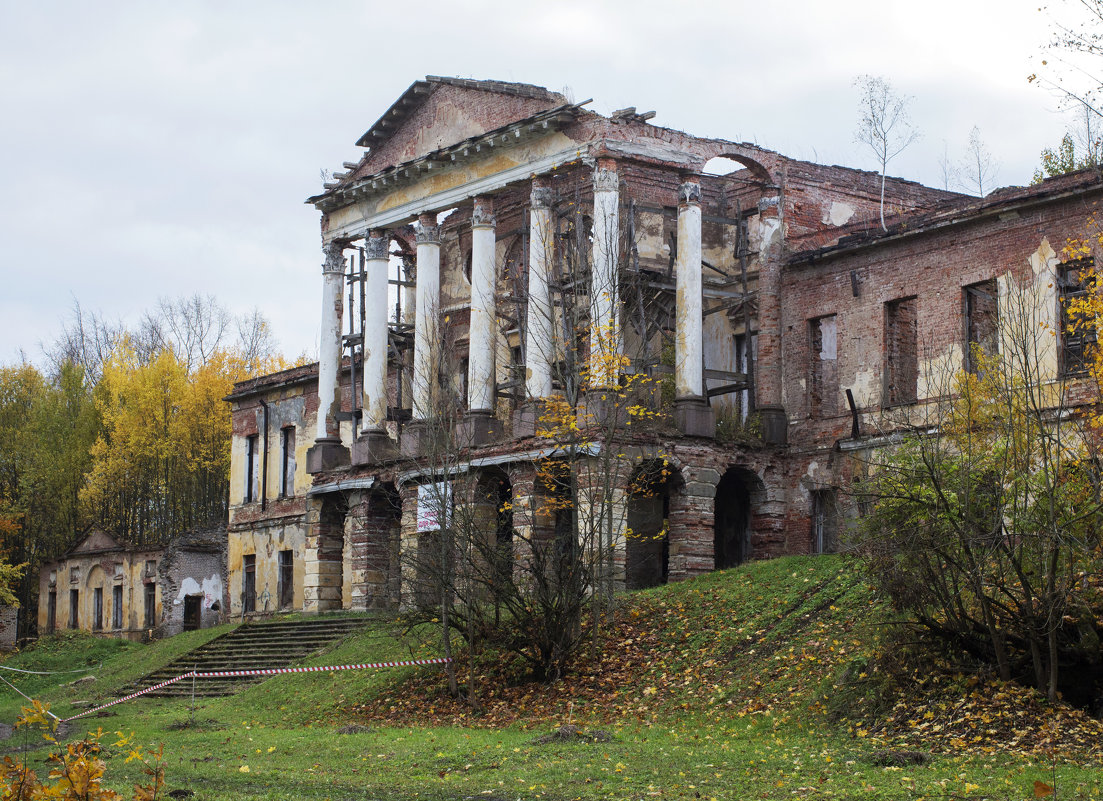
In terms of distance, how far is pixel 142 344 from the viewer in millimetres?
68125


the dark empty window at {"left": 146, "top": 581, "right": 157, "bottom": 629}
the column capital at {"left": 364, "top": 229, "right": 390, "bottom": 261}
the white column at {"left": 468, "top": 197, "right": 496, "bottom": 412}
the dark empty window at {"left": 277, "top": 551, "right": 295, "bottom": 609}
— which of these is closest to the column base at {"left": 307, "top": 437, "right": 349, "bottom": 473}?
the column capital at {"left": 364, "top": 229, "right": 390, "bottom": 261}

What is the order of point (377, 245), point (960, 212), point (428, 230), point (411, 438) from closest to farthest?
point (960, 212), point (411, 438), point (428, 230), point (377, 245)

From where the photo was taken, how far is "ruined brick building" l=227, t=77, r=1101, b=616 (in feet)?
92.0

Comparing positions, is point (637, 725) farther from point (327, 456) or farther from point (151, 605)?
point (151, 605)

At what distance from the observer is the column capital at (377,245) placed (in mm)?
37219

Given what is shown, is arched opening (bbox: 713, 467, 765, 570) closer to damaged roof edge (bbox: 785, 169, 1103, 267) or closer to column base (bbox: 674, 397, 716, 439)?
column base (bbox: 674, 397, 716, 439)

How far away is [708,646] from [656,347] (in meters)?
13.0

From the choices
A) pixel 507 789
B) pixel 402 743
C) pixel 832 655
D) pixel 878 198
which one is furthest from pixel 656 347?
pixel 507 789

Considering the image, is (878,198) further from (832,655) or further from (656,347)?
(832,655)

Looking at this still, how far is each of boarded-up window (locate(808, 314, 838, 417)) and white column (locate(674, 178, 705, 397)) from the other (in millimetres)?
2624

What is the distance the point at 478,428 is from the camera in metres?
32.7

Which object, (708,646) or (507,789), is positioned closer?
(507,789)

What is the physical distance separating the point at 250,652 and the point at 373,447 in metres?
6.66

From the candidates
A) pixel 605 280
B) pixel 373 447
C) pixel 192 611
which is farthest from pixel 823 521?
pixel 192 611
